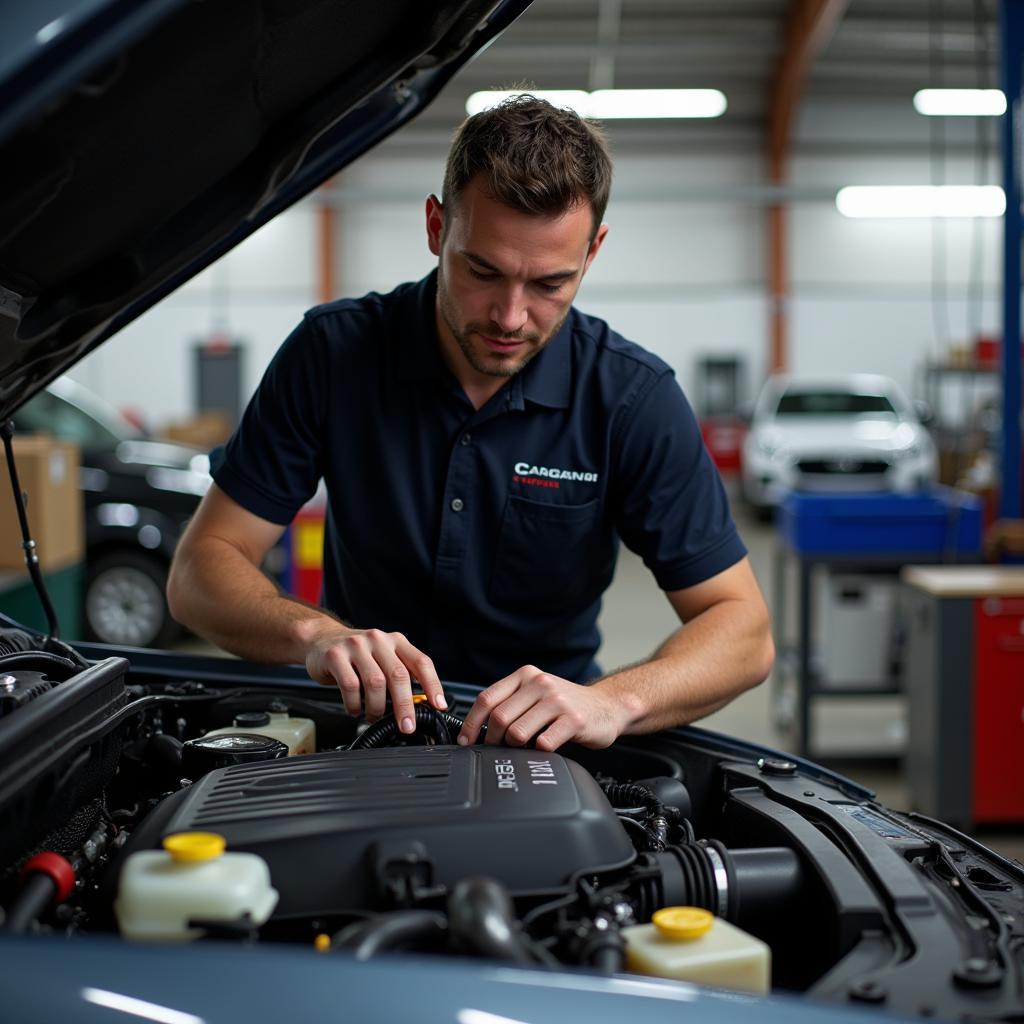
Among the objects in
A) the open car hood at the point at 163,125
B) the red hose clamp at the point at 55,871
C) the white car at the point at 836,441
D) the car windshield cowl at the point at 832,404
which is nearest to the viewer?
the open car hood at the point at 163,125

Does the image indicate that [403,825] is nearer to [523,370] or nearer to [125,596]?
[523,370]

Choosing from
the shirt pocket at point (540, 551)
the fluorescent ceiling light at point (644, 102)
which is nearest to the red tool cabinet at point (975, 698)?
the shirt pocket at point (540, 551)

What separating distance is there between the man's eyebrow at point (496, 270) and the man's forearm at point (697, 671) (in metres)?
0.55

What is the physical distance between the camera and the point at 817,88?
561 inches

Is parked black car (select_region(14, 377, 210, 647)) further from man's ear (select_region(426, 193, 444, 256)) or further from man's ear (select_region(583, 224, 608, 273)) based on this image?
man's ear (select_region(583, 224, 608, 273))

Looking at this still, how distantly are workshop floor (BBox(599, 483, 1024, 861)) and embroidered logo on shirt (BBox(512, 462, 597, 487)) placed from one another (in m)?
1.34

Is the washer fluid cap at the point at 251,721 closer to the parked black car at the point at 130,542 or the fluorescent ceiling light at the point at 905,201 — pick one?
the parked black car at the point at 130,542

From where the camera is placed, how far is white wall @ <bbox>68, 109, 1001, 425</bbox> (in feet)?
48.8

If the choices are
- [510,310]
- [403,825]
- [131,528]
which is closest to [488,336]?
[510,310]

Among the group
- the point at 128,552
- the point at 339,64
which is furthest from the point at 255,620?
the point at 128,552

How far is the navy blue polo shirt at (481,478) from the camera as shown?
6.34ft

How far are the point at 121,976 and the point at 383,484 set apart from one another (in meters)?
1.23

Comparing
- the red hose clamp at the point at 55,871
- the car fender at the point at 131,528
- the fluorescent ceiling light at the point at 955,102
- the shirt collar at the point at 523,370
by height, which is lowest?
the red hose clamp at the point at 55,871

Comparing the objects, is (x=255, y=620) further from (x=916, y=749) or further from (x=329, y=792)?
(x=916, y=749)
